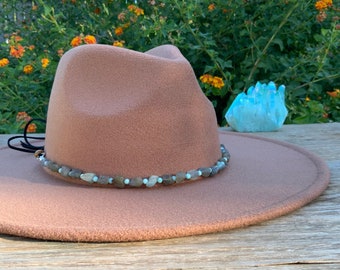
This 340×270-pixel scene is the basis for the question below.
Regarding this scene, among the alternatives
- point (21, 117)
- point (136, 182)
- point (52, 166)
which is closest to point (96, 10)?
point (21, 117)

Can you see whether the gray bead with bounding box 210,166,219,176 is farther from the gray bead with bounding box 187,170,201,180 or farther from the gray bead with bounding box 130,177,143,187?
the gray bead with bounding box 130,177,143,187

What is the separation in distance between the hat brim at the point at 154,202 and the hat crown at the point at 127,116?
0.05 meters

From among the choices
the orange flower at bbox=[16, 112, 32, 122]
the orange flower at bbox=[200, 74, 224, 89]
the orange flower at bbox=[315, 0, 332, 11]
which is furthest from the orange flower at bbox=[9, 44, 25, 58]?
the orange flower at bbox=[315, 0, 332, 11]

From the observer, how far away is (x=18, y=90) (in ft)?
7.44

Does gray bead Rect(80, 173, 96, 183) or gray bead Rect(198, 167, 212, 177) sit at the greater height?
gray bead Rect(80, 173, 96, 183)

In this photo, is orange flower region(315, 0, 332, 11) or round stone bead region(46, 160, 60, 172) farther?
orange flower region(315, 0, 332, 11)

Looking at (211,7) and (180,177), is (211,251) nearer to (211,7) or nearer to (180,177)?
(180,177)

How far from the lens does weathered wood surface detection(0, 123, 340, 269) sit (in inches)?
27.1

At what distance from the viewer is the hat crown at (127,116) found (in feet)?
3.15

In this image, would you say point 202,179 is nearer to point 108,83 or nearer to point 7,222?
point 108,83

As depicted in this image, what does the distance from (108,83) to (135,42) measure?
1327 millimetres

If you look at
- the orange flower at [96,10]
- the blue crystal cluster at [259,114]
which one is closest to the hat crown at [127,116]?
the blue crystal cluster at [259,114]

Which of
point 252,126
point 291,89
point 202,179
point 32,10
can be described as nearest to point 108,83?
point 202,179

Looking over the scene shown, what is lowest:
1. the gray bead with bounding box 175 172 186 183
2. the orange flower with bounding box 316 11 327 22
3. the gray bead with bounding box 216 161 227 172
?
the gray bead with bounding box 216 161 227 172
